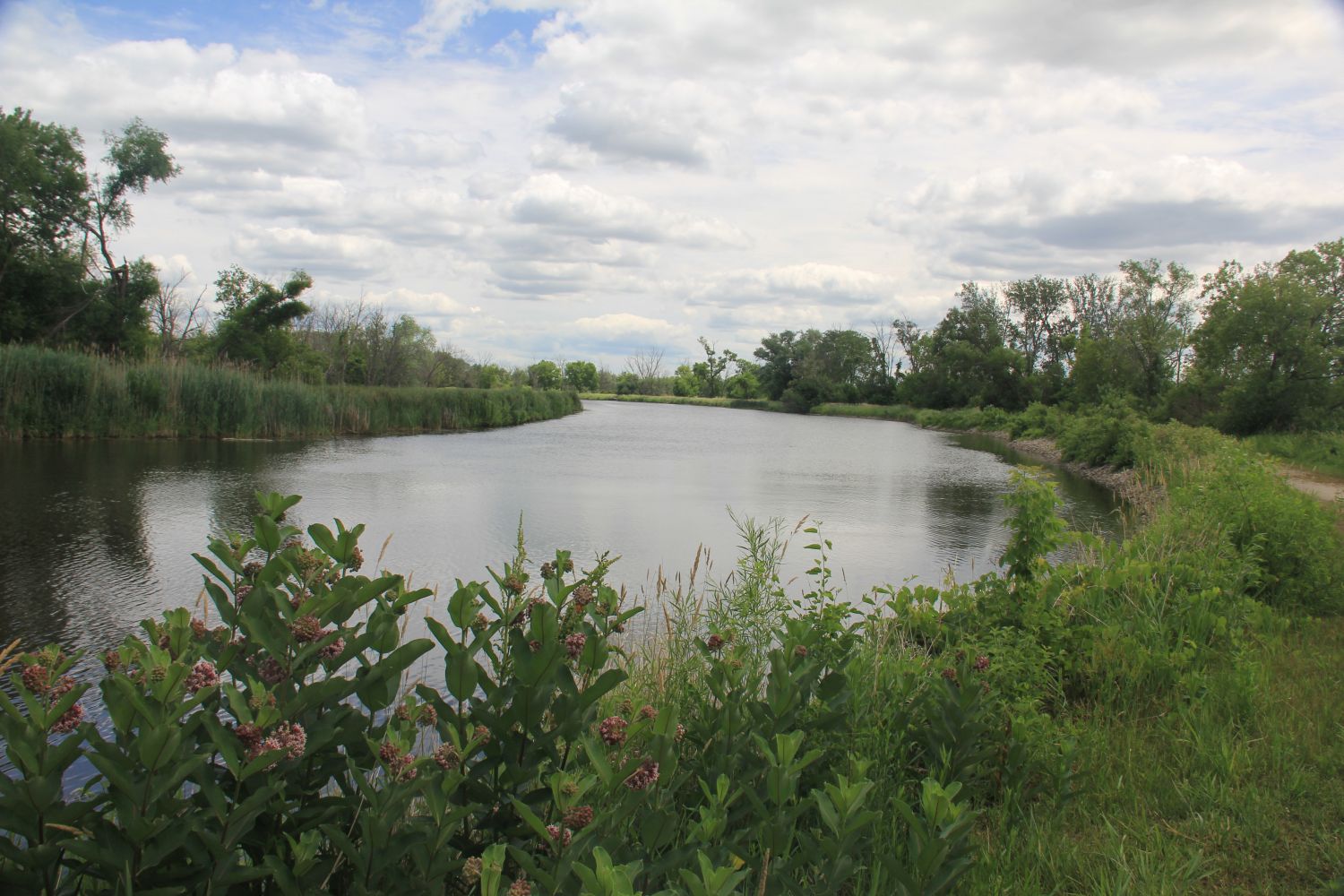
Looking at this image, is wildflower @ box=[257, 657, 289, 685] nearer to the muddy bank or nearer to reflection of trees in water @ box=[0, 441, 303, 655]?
reflection of trees in water @ box=[0, 441, 303, 655]

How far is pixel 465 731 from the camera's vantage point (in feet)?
5.97

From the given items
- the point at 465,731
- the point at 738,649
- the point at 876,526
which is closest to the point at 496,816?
the point at 465,731

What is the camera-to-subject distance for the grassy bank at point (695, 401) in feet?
245

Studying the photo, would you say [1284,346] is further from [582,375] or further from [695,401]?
[582,375]

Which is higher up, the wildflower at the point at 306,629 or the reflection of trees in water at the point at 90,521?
the wildflower at the point at 306,629

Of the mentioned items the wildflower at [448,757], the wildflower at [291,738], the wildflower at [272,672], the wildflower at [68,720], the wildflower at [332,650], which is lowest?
the wildflower at [448,757]

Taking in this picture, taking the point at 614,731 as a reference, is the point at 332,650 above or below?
above

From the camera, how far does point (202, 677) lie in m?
1.58

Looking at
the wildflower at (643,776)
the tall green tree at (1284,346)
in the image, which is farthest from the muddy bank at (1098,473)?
the wildflower at (643,776)

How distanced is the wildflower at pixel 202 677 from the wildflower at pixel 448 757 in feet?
1.42

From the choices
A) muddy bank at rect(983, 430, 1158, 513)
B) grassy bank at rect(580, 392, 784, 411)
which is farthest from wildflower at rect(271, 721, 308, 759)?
grassy bank at rect(580, 392, 784, 411)

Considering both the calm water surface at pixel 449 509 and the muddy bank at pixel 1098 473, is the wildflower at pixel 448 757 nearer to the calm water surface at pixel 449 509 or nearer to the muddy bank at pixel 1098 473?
the calm water surface at pixel 449 509

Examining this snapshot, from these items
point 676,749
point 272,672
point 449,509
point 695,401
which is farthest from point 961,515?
point 695,401

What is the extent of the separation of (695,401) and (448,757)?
8695 centimetres
